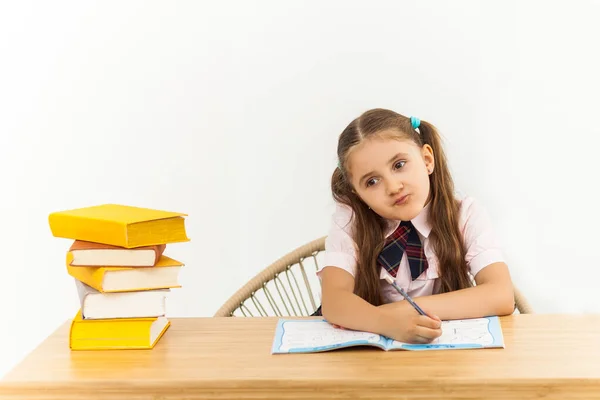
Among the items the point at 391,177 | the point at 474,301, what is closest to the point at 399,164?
the point at 391,177

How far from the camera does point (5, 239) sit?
9.33 feet

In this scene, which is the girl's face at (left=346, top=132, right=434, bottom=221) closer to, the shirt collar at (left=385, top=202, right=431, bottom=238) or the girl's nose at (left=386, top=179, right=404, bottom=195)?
the girl's nose at (left=386, top=179, right=404, bottom=195)

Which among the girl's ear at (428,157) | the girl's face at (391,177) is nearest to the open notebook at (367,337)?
the girl's face at (391,177)

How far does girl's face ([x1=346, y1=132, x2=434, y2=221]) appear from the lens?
177 cm

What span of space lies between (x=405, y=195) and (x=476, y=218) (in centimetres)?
25

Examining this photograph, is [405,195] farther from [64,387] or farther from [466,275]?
[64,387]

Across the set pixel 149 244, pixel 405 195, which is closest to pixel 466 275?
pixel 405 195

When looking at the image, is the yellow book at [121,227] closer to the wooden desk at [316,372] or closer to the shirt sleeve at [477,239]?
the wooden desk at [316,372]

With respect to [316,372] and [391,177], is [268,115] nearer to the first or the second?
[391,177]

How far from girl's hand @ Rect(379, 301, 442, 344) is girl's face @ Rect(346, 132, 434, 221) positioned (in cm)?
25

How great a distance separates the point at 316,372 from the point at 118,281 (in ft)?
1.51

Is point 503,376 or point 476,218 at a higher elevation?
point 476,218

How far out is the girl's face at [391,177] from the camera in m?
1.77

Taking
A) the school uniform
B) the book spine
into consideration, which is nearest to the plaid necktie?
the school uniform
